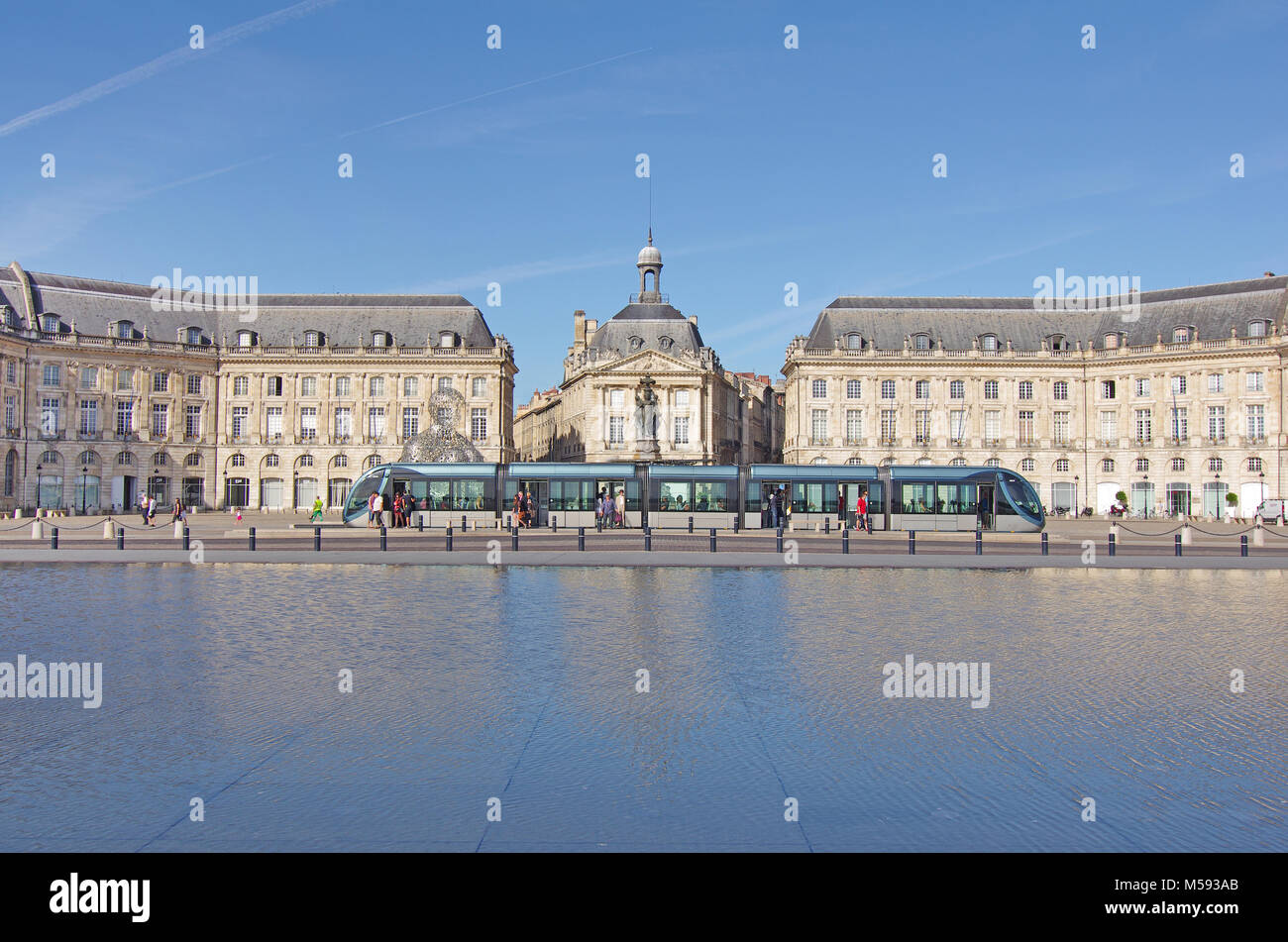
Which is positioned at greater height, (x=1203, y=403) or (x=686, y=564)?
(x=1203, y=403)

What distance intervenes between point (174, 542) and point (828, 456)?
5536cm

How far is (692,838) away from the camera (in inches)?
213

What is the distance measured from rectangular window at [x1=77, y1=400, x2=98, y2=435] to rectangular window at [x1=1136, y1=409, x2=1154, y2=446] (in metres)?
78.8

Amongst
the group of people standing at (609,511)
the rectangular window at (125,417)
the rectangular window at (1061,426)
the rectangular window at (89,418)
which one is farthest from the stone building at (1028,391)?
the rectangular window at (89,418)

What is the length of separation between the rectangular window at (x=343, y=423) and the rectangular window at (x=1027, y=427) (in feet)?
175

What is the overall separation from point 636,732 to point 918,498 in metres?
36.2

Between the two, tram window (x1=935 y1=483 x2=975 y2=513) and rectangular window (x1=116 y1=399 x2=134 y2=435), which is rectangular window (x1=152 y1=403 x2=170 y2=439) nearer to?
rectangular window (x1=116 y1=399 x2=134 y2=435)

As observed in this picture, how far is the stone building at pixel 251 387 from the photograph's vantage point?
2832 inches

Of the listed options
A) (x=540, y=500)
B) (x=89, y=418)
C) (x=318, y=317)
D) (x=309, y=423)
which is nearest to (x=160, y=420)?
(x=89, y=418)

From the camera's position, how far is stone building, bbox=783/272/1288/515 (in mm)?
73062

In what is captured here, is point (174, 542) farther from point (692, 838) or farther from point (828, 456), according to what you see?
point (828, 456)

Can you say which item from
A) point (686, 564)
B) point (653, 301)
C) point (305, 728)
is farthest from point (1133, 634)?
point (653, 301)

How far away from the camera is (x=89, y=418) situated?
236ft

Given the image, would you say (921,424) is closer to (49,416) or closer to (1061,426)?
(1061,426)
